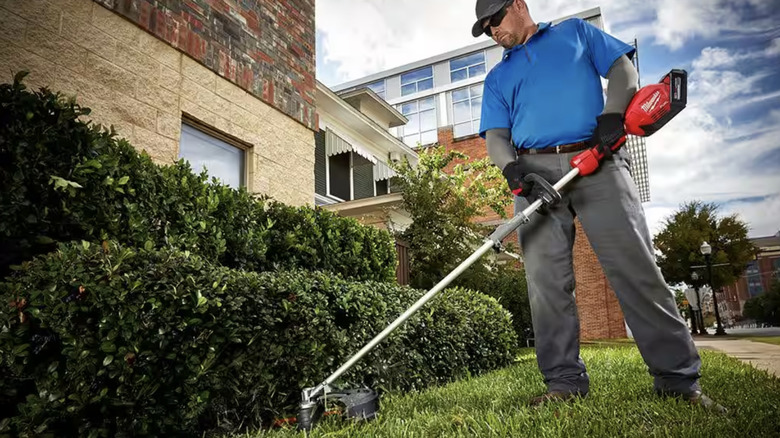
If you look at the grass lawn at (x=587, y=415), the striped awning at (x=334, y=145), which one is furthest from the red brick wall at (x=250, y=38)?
the striped awning at (x=334, y=145)

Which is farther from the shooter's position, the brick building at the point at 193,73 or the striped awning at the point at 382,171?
the striped awning at the point at 382,171

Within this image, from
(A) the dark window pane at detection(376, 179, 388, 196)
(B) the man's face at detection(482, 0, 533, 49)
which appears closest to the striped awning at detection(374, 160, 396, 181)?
(A) the dark window pane at detection(376, 179, 388, 196)

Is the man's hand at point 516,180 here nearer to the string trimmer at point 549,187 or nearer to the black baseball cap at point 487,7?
the string trimmer at point 549,187

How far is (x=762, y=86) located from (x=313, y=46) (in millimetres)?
5655

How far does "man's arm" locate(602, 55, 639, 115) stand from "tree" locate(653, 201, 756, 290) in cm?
2321

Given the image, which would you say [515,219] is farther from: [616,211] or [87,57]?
[87,57]

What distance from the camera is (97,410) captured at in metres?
2.12

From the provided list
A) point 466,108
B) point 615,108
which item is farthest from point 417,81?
point 615,108

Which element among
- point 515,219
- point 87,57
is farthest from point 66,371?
point 87,57

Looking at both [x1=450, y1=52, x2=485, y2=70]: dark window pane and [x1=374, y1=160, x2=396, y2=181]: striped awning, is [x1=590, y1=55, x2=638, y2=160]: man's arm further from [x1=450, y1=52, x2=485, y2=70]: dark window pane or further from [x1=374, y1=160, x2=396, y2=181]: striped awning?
[x1=450, y1=52, x2=485, y2=70]: dark window pane

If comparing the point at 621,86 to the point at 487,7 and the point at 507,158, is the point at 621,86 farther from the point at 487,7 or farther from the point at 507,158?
the point at 487,7

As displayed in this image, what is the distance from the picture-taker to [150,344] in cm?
210

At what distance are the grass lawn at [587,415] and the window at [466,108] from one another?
2560 centimetres

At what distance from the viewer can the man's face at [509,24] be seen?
2795 millimetres
